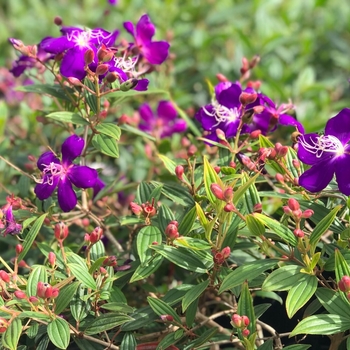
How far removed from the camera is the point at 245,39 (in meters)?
2.66

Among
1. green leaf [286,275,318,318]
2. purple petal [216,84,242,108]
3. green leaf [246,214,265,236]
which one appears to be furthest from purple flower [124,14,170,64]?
green leaf [286,275,318,318]

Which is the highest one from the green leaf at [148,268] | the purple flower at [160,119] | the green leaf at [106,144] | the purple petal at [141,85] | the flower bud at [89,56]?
the flower bud at [89,56]

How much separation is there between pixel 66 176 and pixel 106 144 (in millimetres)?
115

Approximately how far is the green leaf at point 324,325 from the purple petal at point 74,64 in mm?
682

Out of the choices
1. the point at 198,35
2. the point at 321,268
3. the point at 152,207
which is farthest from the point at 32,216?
the point at 198,35

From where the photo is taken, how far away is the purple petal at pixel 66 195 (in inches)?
55.3

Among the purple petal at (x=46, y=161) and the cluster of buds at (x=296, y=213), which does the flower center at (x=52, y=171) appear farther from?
the cluster of buds at (x=296, y=213)

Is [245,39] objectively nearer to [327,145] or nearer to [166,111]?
[166,111]

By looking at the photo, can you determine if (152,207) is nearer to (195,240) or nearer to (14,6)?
(195,240)

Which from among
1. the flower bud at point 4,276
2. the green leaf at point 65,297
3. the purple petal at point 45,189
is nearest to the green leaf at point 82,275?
the green leaf at point 65,297

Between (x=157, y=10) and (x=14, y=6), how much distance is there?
36.0 inches

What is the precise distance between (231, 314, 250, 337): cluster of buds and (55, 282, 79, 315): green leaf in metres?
0.31

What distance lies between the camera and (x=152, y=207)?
4.49ft

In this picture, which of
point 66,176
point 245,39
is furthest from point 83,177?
point 245,39
